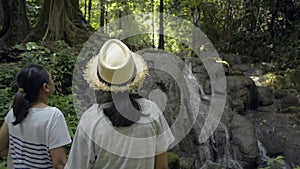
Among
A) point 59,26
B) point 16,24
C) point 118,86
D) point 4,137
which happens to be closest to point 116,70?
point 118,86

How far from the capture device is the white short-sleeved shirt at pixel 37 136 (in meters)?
2.09

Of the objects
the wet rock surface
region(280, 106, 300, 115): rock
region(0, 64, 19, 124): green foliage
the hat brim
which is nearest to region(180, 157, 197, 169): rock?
the wet rock surface

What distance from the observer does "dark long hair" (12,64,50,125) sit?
2119 millimetres

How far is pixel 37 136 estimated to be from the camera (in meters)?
2.10

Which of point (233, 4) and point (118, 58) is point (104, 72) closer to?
point (118, 58)

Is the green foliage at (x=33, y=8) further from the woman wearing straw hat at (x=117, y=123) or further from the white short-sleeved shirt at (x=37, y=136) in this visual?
the woman wearing straw hat at (x=117, y=123)

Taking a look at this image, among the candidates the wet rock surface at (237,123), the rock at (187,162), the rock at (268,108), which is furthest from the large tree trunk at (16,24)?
the rock at (268,108)

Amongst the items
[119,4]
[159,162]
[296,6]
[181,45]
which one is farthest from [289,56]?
[159,162]

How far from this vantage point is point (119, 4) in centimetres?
2109

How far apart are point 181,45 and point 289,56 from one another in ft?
28.4

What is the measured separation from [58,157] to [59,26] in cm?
674

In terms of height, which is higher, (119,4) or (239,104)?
(119,4)

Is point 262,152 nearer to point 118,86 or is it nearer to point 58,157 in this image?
point 58,157

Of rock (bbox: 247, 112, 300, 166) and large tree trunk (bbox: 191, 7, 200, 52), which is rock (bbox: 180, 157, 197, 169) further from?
large tree trunk (bbox: 191, 7, 200, 52)
